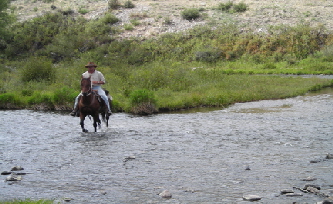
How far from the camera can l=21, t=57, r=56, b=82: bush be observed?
33906 millimetres

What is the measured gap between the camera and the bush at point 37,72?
33.9 metres

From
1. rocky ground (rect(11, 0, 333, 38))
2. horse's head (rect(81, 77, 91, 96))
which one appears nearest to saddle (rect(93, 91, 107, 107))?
horse's head (rect(81, 77, 91, 96))

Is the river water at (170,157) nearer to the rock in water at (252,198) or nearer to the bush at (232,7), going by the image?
the rock in water at (252,198)

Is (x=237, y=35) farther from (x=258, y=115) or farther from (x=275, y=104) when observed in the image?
(x=258, y=115)

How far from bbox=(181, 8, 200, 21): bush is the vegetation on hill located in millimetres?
218

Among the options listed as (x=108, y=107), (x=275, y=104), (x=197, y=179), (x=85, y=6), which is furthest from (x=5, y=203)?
(x=85, y=6)

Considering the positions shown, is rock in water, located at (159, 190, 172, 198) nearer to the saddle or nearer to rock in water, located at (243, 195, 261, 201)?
rock in water, located at (243, 195, 261, 201)

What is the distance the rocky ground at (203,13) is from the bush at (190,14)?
903 mm

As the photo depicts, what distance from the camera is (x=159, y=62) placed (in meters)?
46.6

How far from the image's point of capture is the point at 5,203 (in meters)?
Answer: 8.09

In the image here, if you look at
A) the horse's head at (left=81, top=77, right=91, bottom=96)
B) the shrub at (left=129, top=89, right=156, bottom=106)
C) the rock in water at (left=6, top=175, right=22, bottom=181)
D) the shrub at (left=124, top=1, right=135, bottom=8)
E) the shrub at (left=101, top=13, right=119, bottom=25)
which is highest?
the shrub at (left=124, top=1, right=135, bottom=8)

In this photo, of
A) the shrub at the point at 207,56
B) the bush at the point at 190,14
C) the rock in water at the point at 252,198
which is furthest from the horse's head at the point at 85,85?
the bush at the point at 190,14

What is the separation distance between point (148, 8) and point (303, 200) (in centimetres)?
6670

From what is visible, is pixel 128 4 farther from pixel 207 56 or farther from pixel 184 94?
pixel 184 94
